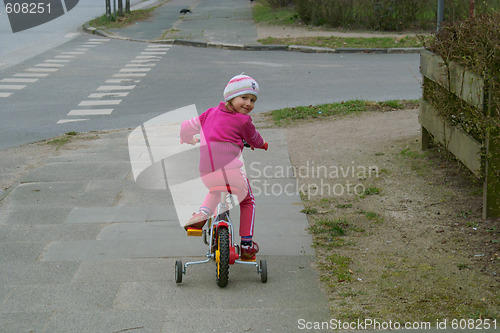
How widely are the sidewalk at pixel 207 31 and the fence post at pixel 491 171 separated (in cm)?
1358

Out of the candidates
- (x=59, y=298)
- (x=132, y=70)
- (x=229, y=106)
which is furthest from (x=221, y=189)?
(x=132, y=70)

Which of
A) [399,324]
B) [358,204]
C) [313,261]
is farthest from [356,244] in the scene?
[399,324]

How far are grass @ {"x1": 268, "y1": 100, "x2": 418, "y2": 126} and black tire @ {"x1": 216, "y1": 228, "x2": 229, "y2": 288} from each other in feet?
20.2

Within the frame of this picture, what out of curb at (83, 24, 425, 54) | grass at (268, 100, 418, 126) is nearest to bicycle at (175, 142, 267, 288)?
grass at (268, 100, 418, 126)

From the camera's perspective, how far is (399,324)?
419 centimetres

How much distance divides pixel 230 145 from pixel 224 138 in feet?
0.22

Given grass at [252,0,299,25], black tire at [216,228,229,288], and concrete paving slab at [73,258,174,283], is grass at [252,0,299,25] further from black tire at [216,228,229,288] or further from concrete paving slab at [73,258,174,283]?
black tire at [216,228,229,288]

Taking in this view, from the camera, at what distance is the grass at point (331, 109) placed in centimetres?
1113

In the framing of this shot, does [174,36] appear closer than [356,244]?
No

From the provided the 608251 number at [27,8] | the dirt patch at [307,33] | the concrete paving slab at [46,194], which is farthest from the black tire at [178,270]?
the 608251 number at [27,8]

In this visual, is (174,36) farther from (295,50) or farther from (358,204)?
(358,204)

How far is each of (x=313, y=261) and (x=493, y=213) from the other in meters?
1.75

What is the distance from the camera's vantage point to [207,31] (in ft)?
78.9

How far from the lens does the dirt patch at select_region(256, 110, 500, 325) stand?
4.55m
